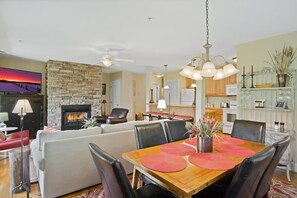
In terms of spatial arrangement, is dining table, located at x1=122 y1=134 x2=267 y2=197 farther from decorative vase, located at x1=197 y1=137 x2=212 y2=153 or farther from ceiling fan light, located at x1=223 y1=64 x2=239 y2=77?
ceiling fan light, located at x1=223 y1=64 x2=239 y2=77

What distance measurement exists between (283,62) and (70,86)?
6.39 m

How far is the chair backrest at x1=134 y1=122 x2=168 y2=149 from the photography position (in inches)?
88.4

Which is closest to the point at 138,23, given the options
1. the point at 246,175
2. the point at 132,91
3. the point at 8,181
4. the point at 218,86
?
the point at 246,175

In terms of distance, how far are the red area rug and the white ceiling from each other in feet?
8.45

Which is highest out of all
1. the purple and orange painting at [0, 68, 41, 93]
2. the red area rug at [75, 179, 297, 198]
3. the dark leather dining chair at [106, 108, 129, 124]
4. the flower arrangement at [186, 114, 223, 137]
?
the purple and orange painting at [0, 68, 41, 93]

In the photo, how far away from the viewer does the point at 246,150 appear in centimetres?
198

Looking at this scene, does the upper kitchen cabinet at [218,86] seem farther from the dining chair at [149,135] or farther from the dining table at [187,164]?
the dining chair at [149,135]

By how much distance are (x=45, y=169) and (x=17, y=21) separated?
96.9 inches

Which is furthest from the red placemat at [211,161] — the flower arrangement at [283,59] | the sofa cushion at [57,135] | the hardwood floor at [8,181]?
the flower arrangement at [283,59]

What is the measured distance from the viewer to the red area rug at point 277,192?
7.65 ft

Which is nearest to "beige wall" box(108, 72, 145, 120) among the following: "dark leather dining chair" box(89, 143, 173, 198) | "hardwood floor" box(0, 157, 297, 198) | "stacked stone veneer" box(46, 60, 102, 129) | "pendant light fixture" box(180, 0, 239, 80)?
"stacked stone veneer" box(46, 60, 102, 129)

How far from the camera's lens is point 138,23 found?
2914 millimetres

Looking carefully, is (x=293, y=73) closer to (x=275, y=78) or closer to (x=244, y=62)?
(x=275, y=78)

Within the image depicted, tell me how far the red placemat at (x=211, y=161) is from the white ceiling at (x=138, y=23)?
1.92 metres
